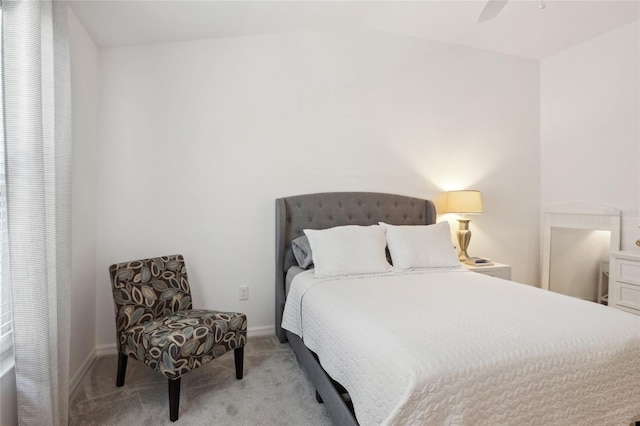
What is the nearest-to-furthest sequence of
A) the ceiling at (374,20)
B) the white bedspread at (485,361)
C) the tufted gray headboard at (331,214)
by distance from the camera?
the white bedspread at (485,361), the ceiling at (374,20), the tufted gray headboard at (331,214)

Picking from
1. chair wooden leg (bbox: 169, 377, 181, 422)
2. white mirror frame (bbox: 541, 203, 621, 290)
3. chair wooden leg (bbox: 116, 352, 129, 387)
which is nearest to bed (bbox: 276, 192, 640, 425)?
chair wooden leg (bbox: 169, 377, 181, 422)

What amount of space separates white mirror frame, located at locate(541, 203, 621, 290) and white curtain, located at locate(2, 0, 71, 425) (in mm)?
4083

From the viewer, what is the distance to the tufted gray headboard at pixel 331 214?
2844 mm

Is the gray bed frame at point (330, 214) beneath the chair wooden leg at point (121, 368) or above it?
above

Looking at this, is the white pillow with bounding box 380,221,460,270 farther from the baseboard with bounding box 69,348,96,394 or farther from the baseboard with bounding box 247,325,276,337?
the baseboard with bounding box 69,348,96,394

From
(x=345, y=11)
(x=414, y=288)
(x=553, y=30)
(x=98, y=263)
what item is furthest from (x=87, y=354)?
(x=553, y=30)

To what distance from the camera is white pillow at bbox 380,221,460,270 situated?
8.63 ft

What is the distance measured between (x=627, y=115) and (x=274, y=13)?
10.4ft

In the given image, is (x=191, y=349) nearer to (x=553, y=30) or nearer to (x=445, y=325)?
(x=445, y=325)

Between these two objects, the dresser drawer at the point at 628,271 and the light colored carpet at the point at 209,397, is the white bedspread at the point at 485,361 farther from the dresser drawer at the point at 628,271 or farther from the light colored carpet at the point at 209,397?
the dresser drawer at the point at 628,271

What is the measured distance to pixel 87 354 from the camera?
2385 mm

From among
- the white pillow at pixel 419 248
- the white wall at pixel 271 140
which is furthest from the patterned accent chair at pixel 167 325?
the white pillow at pixel 419 248

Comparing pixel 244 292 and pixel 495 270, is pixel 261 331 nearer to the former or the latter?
pixel 244 292

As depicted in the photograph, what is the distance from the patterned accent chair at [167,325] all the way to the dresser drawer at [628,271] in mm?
3098
